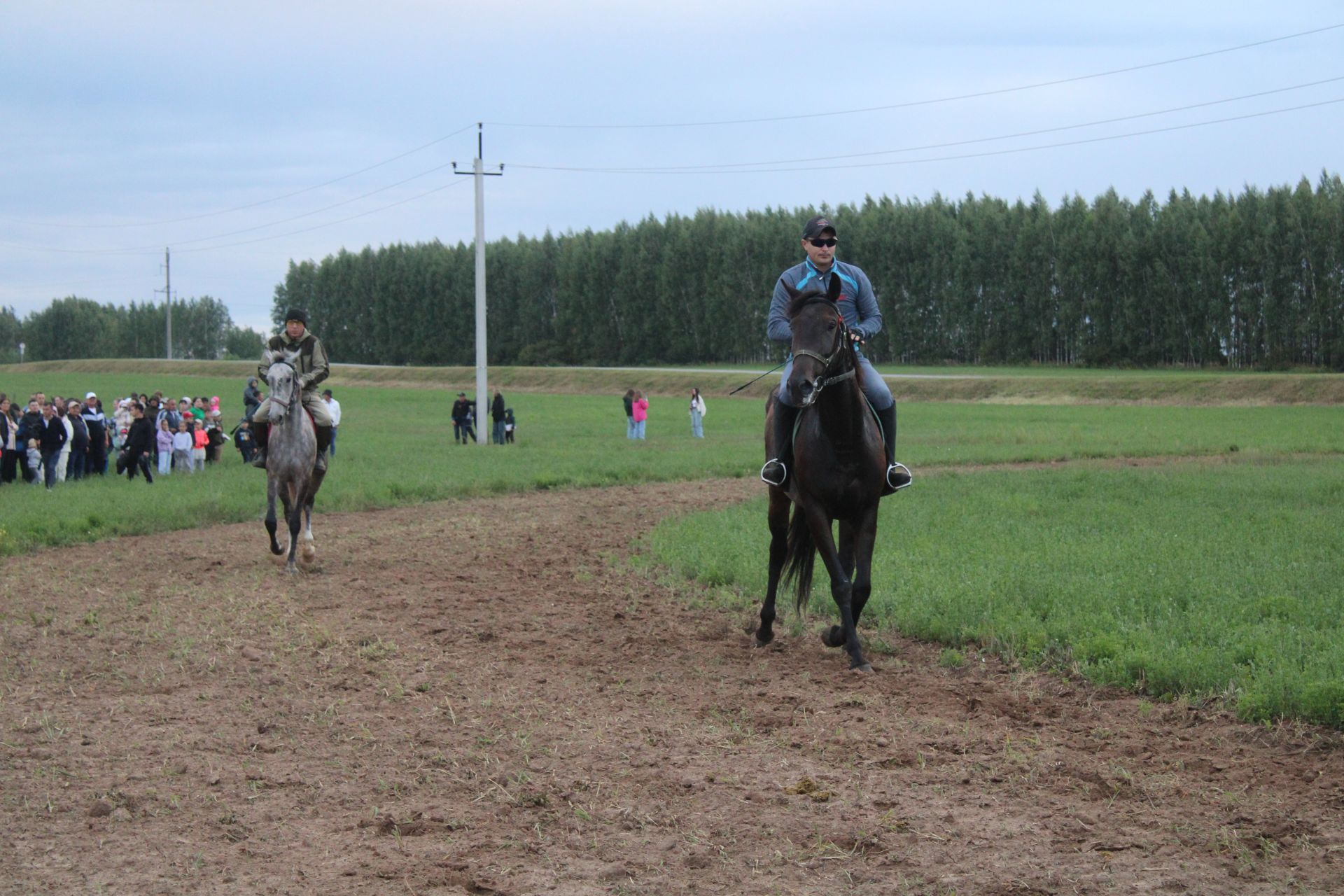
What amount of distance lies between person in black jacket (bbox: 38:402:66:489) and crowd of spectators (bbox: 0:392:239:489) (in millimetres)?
13

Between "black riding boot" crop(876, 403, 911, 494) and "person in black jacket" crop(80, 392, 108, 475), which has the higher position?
"black riding boot" crop(876, 403, 911, 494)

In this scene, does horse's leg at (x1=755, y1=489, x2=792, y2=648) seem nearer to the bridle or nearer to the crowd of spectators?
the bridle

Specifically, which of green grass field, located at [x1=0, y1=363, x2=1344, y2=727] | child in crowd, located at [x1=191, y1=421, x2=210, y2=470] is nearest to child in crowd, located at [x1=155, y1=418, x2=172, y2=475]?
child in crowd, located at [x1=191, y1=421, x2=210, y2=470]

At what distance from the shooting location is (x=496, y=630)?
9.70 m

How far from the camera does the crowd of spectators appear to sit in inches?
849

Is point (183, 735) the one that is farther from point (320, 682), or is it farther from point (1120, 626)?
point (1120, 626)

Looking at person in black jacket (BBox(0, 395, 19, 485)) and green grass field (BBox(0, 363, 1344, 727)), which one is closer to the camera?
green grass field (BBox(0, 363, 1344, 727))

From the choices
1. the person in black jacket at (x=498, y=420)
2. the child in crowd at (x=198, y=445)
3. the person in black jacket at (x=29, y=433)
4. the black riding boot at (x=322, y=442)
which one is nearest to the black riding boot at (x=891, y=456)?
the black riding boot at (x=322, y=442)

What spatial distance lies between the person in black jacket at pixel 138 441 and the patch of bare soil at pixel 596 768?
42.4 feet

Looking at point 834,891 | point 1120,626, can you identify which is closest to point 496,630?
point 1120,626

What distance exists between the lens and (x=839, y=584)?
834 cm

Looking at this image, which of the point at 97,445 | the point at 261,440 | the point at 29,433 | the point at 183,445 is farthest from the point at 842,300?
the point at 97,445

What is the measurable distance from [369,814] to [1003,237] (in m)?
69.0

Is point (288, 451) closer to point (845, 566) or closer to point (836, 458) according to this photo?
point (845, 566)
